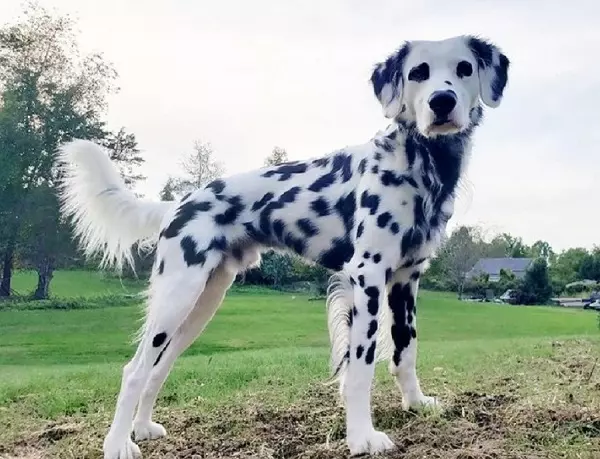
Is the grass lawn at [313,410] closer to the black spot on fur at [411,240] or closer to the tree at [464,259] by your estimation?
the black spot on fur at [411,240]

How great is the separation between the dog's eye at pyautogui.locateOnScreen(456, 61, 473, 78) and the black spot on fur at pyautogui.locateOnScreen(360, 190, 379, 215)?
27.4 inches

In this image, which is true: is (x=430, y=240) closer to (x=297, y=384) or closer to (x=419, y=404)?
(x=419, y=404)

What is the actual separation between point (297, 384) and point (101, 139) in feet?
64.0

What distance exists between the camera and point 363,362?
312 cm

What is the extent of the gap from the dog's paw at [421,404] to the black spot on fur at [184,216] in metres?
1.54

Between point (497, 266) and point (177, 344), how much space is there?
25881mm

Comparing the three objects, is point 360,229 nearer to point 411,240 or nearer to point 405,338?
point 411,240

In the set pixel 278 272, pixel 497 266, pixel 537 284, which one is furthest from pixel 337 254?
pixel 497 266

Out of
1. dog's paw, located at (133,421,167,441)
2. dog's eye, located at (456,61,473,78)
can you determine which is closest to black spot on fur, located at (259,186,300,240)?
dog's eye, located at (456,61,473,78)

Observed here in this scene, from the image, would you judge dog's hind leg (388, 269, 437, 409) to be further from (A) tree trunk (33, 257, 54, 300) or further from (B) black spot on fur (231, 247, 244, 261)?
(A) tree trunk (33, 257, 54, 300)

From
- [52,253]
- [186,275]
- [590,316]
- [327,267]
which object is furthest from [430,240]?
[52,253]

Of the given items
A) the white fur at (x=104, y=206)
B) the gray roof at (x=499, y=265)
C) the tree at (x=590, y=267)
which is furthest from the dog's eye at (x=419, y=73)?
the gray roof at (x=499, y=265)

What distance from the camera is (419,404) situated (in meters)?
3.71

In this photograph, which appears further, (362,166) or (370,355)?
(362,166)
